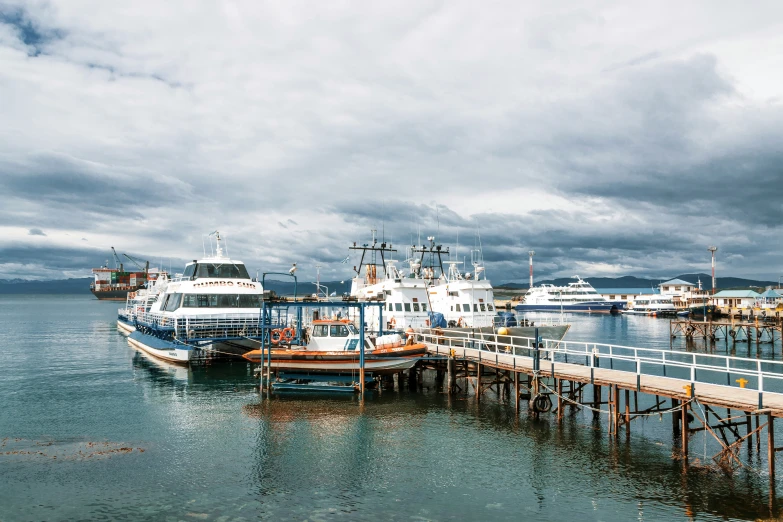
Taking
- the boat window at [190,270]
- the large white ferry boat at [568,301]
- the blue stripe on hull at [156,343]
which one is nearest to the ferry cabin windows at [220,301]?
the boat window at [190,270]

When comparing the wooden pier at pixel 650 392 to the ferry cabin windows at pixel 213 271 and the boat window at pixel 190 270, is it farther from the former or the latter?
the boat window at pixel 190 270

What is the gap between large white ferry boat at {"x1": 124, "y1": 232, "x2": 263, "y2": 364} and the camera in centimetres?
4597

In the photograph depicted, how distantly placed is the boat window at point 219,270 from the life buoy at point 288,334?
11569 mm

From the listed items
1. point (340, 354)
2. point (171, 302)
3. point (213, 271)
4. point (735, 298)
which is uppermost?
point (213, 271)

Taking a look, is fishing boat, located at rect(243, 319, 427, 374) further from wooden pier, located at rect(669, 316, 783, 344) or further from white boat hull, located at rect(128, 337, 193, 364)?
wooden pier, located at rect(669, 316, 783, 344)

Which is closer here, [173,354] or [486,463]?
[486,463]

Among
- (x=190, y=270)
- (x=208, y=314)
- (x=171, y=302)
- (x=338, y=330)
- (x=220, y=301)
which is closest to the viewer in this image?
(x=338, y=330)

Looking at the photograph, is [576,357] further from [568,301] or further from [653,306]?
[568,301]

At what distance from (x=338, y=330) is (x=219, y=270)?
68.1ft

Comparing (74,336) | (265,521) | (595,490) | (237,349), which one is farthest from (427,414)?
(74,336)

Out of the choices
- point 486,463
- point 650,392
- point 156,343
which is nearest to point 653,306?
point 156,343

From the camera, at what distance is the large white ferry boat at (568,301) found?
15288cm

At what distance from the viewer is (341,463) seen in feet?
68.8

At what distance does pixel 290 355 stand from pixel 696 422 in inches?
855
